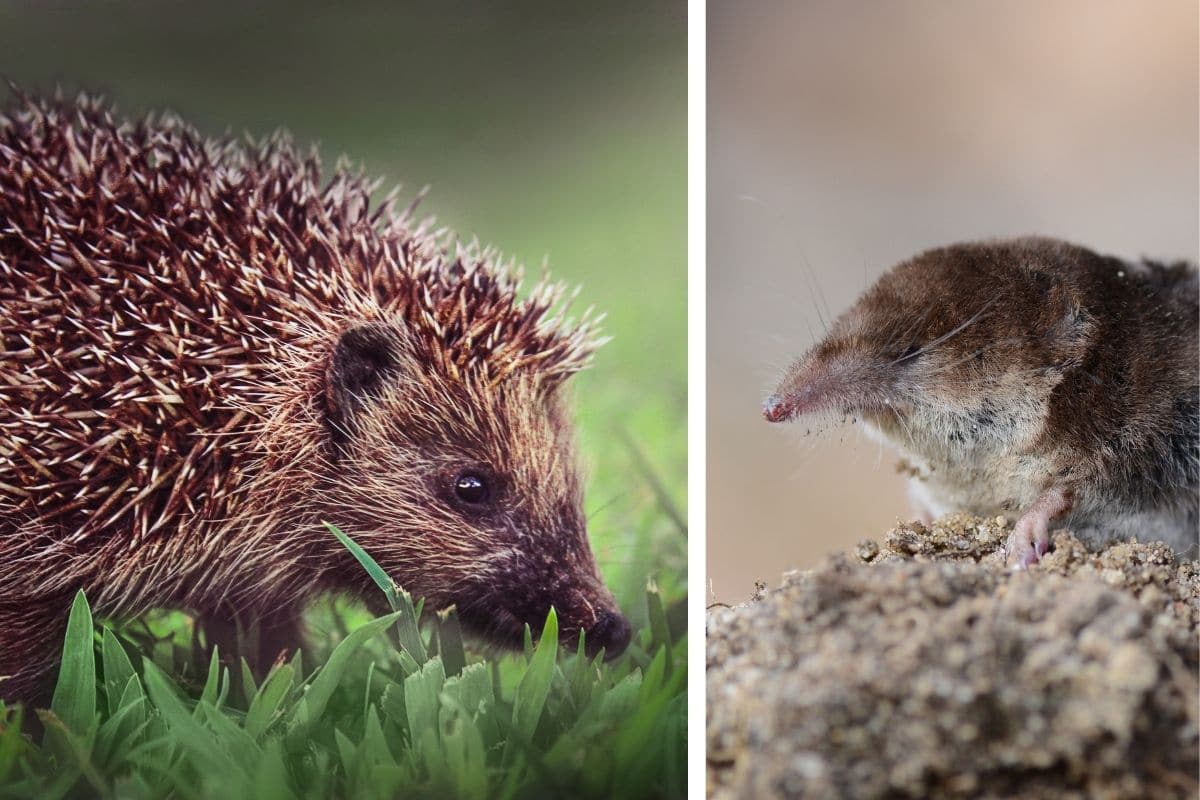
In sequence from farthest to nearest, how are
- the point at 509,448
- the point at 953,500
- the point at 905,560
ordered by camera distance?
the point at 509,448 < the point at 953,500 < the point at 905,560

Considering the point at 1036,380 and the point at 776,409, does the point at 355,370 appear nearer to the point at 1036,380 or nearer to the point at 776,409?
the point at 776,409

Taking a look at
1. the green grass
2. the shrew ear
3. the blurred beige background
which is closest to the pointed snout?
the blurred beige background

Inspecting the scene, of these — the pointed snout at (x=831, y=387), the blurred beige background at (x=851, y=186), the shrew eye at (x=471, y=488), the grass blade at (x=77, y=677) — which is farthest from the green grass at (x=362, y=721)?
the pointed snout at (x=831, y=387)

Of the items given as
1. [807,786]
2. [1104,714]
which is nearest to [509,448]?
[807,786]

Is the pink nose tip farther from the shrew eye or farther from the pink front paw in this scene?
the shrew eye

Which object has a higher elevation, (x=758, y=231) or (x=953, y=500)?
(x=758, y=231)

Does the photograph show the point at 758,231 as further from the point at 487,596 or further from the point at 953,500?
the point at 487,596
